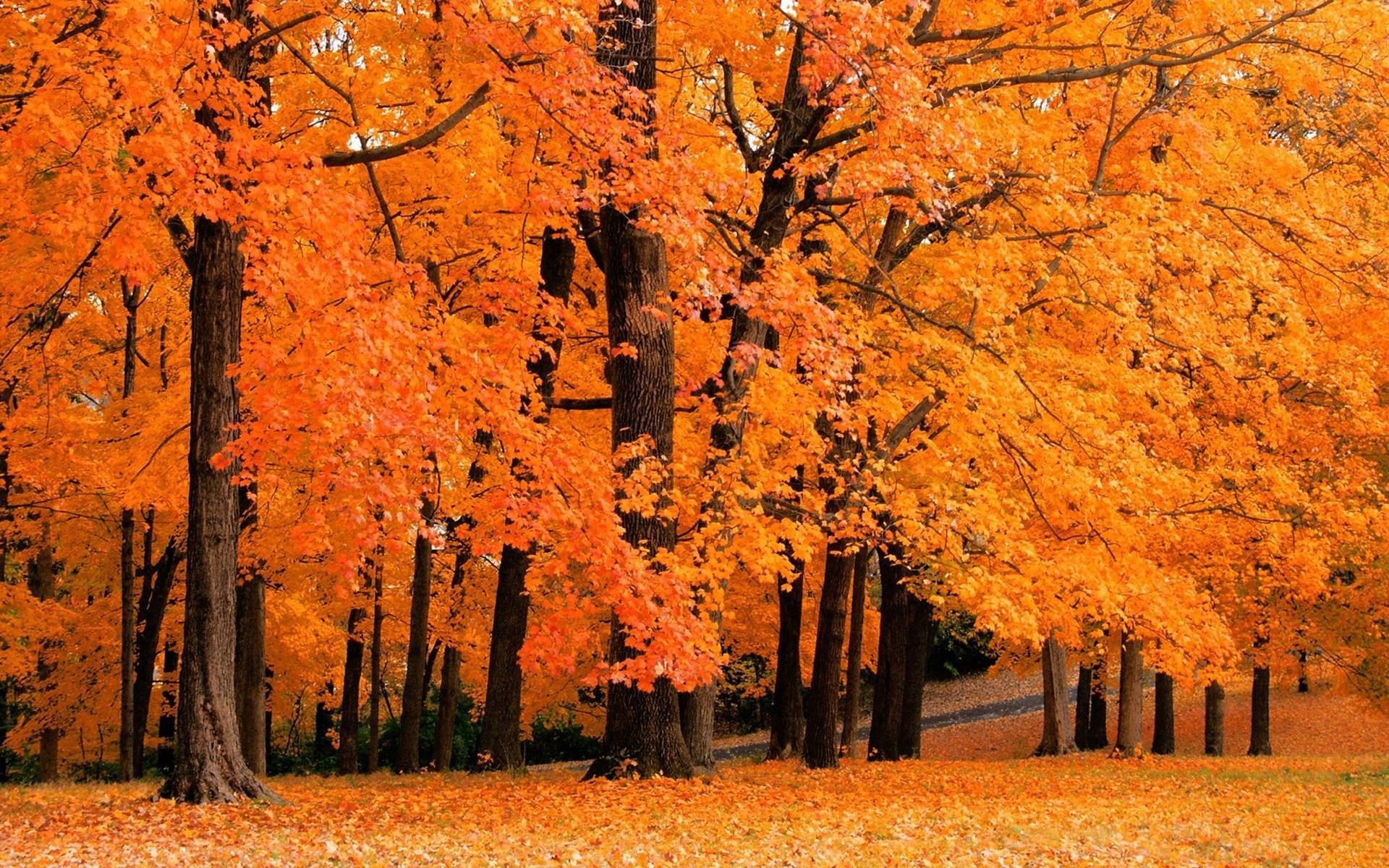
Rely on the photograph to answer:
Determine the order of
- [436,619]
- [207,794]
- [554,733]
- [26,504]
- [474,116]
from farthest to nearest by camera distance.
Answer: [554,733] < [436,619] < [26,504] < [474,116] < [207,794]

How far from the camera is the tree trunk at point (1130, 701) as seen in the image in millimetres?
19734

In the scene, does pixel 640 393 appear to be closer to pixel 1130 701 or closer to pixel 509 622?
pixel 509 622

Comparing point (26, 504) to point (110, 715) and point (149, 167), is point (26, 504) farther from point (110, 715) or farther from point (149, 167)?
point (149, 167)

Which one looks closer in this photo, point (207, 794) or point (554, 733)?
point (207, 794)

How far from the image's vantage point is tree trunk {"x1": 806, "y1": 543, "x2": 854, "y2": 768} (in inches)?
611

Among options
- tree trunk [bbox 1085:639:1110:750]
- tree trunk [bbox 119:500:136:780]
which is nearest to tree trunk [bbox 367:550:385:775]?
tree trunk [bbox 119:500:136:780]

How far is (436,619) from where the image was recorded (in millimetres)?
22047

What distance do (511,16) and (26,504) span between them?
44.2 feet

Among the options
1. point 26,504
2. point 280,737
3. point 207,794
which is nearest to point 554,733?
point 280,737

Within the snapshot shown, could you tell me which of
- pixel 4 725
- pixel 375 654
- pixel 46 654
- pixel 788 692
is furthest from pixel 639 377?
pixel 4 725

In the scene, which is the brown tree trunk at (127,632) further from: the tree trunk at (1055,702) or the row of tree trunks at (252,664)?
Answer: the tree trunk at (1055,702)

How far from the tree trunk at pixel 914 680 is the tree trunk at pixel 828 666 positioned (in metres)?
6.82

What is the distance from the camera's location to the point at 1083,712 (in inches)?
1178

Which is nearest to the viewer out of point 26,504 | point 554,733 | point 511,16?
point 511,16
